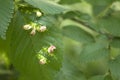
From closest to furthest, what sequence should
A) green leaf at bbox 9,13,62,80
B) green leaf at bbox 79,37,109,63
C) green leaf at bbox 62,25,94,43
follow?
green leaf at bbox 9,13,62,80 → green leaf at bbox 79,37,109,63 → green leaf at bbox 62,25,94,43

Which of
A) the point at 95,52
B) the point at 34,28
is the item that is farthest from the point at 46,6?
the point at 95,52

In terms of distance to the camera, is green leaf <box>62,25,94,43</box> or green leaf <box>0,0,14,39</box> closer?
green leaf <box>0,0,14,39</box>

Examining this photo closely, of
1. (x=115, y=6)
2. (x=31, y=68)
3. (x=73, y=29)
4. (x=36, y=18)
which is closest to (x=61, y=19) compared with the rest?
(x=73, y=29)

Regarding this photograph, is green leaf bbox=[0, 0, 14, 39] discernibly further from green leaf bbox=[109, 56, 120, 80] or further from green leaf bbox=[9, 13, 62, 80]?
green leaf bbox=[109, 56, 120, 80]

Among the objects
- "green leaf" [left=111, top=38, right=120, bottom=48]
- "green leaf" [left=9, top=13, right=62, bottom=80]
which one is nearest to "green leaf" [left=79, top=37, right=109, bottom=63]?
"green leaf" [left=111, top=38, right=120, bottom=48]

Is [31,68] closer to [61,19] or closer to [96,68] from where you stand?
[61,19]

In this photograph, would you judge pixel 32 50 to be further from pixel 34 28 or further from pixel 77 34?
pixel 77 34

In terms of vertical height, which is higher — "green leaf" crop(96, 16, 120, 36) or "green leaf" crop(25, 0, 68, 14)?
"green leaf" crop(25, 0, 68, 14)
